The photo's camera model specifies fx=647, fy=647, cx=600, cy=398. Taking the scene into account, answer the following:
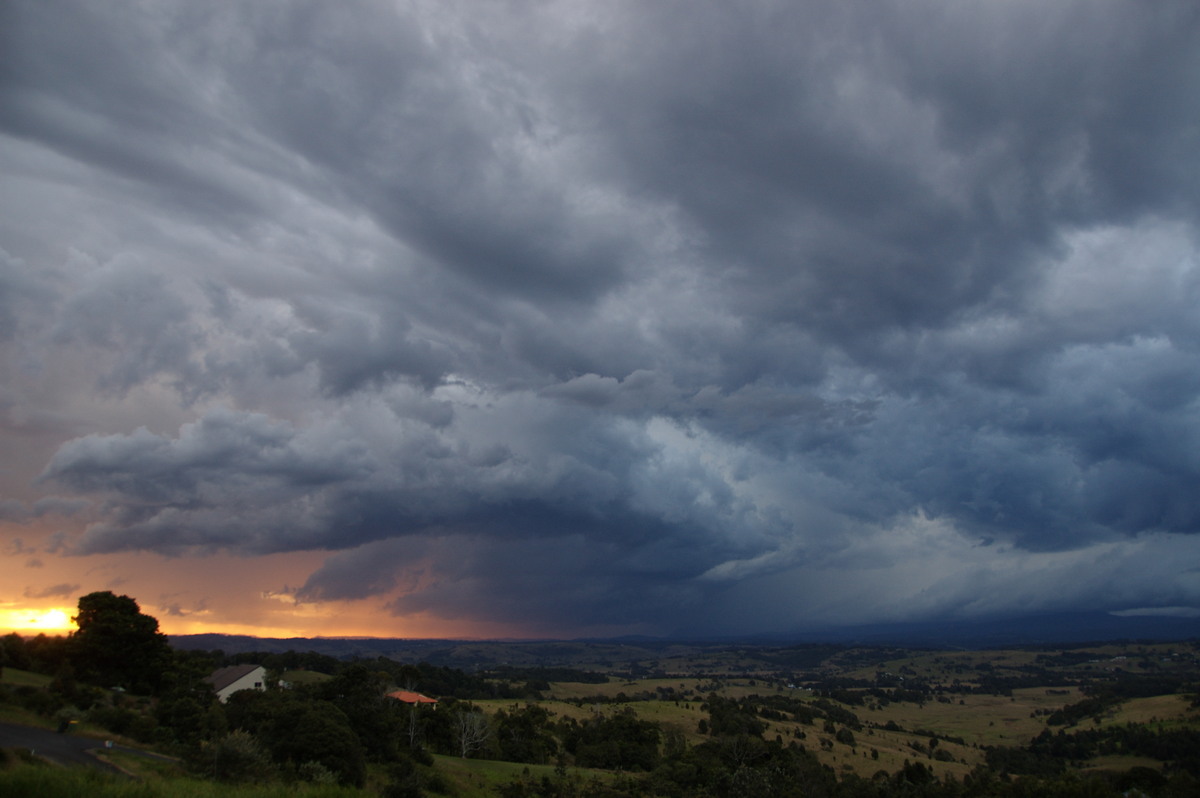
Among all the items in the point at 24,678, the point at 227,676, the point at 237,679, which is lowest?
the point at 237,679

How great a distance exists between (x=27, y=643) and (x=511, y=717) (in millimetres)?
61557

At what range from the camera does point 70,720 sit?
41062mm

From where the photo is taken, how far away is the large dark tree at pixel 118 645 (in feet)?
223

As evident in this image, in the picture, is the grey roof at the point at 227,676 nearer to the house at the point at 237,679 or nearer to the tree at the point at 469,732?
the house at the point at 237,679

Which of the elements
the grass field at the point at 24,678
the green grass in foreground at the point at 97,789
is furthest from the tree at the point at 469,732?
the green grass in foreground at the point at 97,789

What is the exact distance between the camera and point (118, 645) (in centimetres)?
6969

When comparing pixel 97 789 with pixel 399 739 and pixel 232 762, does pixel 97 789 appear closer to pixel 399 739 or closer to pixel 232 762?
pixel 232 762

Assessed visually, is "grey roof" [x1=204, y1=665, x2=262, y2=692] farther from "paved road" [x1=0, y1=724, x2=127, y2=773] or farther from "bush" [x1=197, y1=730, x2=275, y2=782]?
"bush" [x1=197, y1=730, x2=275, y2=782]

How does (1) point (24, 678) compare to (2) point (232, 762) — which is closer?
(2) point (232, 762)

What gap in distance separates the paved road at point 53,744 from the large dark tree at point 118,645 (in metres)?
35.2

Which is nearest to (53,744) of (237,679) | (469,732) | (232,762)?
(232,762)

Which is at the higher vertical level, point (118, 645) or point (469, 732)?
point (118, 645)

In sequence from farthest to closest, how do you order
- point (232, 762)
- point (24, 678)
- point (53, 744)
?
point (24, 678)
point (53, 744)
point (232, 762)

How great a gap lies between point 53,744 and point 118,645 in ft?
137
